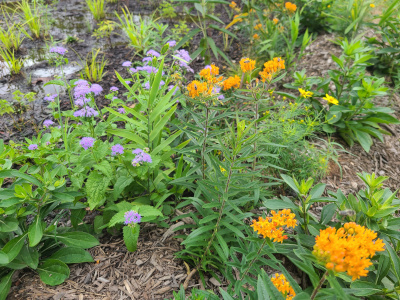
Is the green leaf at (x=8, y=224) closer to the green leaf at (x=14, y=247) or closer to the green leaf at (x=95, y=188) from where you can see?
the green leaf at (x=14, y=247)

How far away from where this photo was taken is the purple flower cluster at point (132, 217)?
1436 millimetres

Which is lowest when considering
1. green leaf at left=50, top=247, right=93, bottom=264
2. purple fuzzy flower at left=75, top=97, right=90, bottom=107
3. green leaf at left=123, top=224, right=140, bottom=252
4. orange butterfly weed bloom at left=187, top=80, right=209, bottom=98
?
green leaf at left=50, top=247, right=93, bottom=264

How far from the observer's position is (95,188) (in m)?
1.57

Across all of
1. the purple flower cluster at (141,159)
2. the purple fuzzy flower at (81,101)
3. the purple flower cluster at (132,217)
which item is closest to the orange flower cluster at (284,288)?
the purple flower cluster at (132,217)

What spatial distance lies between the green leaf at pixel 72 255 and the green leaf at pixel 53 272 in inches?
2.3

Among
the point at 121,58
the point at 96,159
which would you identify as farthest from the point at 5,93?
the point at 96,159

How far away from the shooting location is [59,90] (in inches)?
130

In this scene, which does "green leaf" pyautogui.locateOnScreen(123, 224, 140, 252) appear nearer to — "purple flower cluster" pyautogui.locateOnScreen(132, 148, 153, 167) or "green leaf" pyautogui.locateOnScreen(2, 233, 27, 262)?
"purple flower cluster" pyautogui.locateOnScreen(132, 148, 153, 167)

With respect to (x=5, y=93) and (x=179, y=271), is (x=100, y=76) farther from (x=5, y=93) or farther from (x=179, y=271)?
(x=179, y=271)

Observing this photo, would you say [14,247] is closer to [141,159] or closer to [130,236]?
[130,236]

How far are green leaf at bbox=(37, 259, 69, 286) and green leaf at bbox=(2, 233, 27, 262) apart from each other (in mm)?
185

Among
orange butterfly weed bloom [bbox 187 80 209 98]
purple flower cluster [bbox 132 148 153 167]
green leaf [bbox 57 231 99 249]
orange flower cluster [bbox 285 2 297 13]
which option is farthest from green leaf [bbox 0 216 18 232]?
orange flower cluster [bbox 285 2 297 13]

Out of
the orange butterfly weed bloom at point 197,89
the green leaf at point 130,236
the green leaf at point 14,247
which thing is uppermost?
the orange butterfly weed bloom at point 197,89

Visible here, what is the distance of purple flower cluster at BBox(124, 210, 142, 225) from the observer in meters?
1.44
